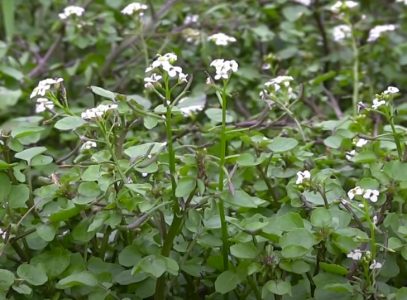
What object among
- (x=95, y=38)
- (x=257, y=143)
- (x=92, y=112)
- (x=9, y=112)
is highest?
(x=92, y=112)

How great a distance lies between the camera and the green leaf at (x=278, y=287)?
3.78 feet

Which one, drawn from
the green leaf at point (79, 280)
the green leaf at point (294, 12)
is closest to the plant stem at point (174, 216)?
the green leaf at point (79, 280)

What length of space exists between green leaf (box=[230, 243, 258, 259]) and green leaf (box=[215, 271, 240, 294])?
41mm

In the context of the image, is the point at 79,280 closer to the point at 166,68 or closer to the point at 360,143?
the point at 166,68

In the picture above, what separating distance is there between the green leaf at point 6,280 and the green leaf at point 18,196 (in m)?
0.12

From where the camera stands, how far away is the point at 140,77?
2.09 meters

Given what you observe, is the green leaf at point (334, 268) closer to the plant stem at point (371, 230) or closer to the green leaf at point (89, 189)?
the plant stem at point (371, 230)

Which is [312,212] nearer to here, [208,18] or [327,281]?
[327,281]

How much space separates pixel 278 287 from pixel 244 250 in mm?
74

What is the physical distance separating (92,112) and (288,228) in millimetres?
338

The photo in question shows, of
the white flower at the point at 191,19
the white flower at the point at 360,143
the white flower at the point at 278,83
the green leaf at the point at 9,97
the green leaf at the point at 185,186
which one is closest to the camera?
the green leaf at the point at 185,186

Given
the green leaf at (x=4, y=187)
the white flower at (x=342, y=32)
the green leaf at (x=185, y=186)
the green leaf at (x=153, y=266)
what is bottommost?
the white flower at (x=342, y=32)

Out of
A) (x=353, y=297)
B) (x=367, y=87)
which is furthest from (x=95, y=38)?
(x=353, y=297)

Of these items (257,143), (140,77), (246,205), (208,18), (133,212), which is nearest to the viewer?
(246,205)
